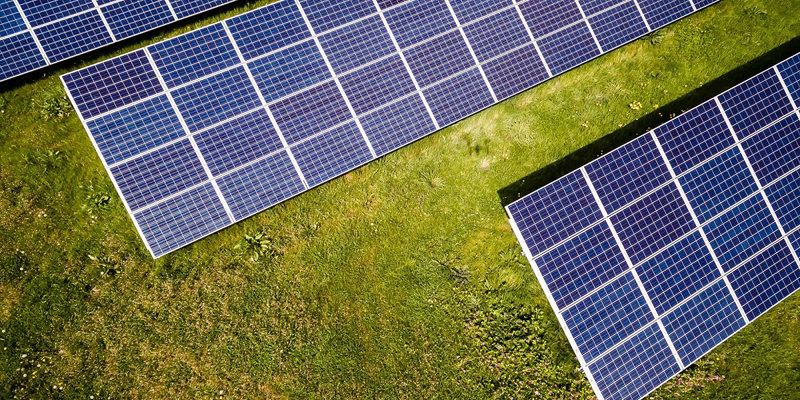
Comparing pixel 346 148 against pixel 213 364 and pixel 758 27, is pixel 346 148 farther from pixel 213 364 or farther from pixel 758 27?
pixel 758 27

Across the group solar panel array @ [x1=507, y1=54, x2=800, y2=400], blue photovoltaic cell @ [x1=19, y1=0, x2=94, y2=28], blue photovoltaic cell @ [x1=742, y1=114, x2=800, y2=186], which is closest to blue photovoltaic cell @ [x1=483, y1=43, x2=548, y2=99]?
solar panel array @ [x1=507, y1=54, x2=800, y2=400]

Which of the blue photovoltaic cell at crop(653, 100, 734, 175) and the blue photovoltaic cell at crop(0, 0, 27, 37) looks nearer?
the blue photovoltaic cell at crop(0, 0, 27, 37)

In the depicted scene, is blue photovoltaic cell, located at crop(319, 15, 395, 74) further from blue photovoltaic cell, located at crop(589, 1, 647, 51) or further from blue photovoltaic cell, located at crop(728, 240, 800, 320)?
blue photovoltaic cell, located at crop(728, 240, 800, 320)

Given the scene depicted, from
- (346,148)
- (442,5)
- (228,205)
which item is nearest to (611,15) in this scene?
(442,5)

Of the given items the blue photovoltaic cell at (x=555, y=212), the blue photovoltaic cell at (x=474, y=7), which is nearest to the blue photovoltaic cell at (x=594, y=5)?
the blue photovoltaic cell at (x=474, y=7)

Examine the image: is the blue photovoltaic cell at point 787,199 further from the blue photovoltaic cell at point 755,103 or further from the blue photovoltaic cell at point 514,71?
the blue photovoltaic cell at point 514,71

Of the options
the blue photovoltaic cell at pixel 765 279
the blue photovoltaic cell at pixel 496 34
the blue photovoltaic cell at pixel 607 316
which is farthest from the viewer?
the blue photovoltaic cell at pixel 496 34

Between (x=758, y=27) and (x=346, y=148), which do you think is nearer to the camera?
(x=346, y=148)
